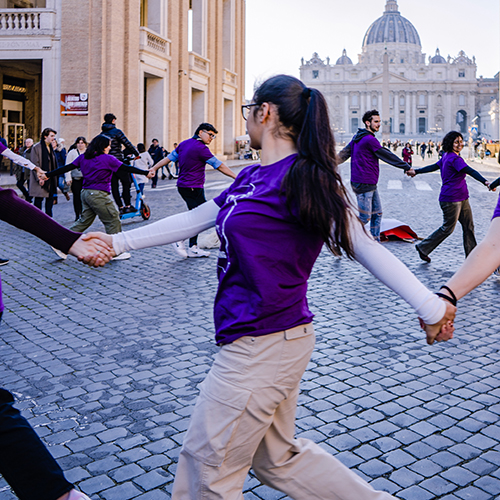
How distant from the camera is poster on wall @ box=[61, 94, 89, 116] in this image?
22719 mm

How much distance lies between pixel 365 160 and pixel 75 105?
15.6 meters

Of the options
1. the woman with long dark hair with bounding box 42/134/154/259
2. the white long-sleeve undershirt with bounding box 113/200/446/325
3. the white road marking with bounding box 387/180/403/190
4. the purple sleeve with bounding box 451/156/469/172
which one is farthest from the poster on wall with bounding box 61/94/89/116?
the white long-sleeve undershirt with bounding box 113/200/446/325

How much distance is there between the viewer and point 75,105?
22766mm

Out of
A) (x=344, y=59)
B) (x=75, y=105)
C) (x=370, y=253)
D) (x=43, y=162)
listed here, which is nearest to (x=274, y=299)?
(x=370, y=253)

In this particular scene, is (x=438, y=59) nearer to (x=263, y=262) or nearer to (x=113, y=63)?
(x=113, y=63)

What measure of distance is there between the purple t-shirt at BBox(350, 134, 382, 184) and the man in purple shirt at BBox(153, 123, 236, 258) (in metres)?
1.96

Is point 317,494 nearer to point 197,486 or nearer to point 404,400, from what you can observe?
point 197,486

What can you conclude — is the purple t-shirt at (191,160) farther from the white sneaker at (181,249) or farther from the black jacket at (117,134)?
the black jacket at (117,134)

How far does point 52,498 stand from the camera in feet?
7.64

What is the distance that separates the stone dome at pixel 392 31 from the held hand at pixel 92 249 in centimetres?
17133

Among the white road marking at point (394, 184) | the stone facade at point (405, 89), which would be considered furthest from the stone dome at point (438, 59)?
the white road marking at point (394, 184)

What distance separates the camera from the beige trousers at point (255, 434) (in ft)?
6.61

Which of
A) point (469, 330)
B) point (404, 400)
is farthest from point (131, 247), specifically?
point (469, 330)

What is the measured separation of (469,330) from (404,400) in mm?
1888
